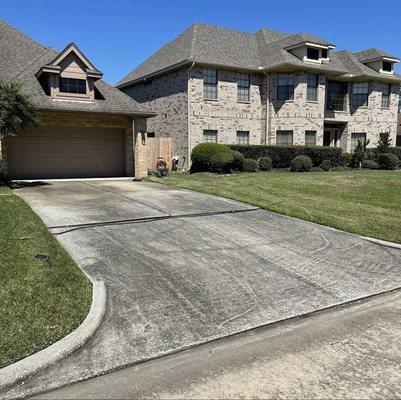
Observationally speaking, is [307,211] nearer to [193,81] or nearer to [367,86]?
[193,81]

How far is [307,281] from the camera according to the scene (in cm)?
654

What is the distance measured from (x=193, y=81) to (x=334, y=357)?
844 inches

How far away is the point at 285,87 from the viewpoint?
2603 cm

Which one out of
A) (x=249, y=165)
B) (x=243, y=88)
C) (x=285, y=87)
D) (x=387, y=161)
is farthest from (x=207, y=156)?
(x=387, y=161)

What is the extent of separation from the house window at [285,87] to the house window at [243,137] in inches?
128

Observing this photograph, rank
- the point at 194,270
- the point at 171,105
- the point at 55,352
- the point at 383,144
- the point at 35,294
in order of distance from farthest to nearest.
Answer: the point at 383,144, the point at 171,105, the point at 194,270, the point at 35,294, the point at 55,352

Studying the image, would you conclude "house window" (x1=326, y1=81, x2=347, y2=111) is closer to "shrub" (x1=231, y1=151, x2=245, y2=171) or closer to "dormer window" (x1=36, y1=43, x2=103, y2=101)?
"shrub" (x1=231, y1=151, x2=245, y2=171)

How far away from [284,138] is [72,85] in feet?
47.5

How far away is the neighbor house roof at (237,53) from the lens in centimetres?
2457

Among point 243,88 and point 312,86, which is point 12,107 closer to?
point 243,88

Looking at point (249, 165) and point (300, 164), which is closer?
point (249, 165)

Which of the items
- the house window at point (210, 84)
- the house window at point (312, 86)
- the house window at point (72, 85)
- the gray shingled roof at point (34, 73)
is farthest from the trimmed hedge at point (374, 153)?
the house window at point (72, 85)

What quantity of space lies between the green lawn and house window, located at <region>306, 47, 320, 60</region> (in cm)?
1031

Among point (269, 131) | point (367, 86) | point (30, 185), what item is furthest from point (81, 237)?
point (367, 86)
